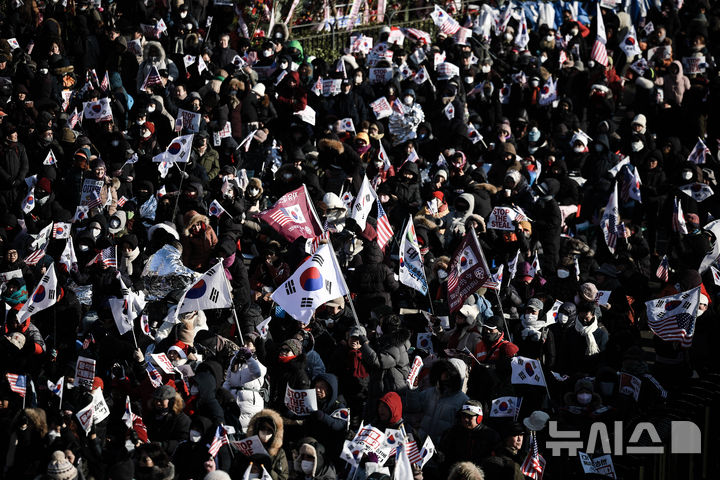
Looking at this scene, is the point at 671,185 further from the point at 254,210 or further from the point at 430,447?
the point at 430,447

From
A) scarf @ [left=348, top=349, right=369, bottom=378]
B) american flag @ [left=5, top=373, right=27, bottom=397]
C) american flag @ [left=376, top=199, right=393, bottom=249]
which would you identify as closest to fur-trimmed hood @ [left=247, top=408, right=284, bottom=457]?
scarf @ [left=348, top=349, right=369, bottom=378]

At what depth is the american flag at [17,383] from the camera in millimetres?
13430

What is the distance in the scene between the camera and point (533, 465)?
11.2 meters

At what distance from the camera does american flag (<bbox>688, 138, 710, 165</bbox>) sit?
1853 centimetres

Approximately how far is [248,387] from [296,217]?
2856mm

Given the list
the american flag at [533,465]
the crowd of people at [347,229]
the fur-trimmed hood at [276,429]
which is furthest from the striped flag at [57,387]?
the american flag at [533,465]

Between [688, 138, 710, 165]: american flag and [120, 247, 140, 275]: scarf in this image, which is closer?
[120, 247, 140, 275]: scarf

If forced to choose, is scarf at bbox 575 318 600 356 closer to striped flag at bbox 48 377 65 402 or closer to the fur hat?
striped flag at bbox 48 377 65 402

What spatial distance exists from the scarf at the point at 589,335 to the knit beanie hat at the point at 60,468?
211 inches

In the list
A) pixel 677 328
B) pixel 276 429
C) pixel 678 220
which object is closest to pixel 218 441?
pixel 276 429

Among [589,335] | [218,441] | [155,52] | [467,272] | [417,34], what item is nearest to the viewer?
[218,441]

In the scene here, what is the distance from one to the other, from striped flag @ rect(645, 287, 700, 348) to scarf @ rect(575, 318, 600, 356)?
1.97ft

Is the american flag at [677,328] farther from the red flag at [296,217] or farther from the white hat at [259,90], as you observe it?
the white hat at [259,90]

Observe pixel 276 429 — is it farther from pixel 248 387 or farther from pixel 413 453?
pixel 248 387
